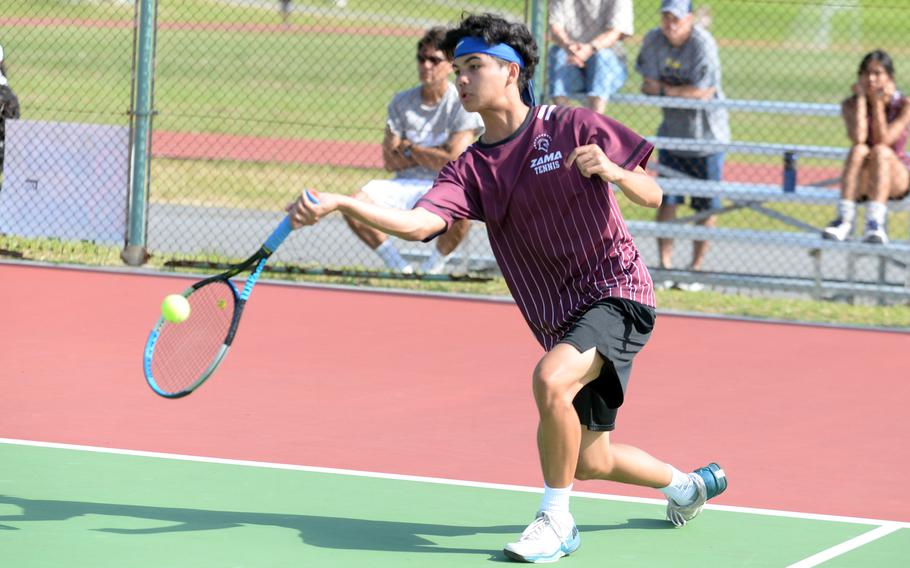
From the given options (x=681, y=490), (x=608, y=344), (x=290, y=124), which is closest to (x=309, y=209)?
(x=608, y=344)

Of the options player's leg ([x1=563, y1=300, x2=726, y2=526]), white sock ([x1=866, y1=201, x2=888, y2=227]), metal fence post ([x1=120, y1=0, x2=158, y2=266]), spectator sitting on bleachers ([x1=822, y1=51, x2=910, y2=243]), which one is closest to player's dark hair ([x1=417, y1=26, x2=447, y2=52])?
metal fence post ([x1=120, y1=0, x2=158, y2=266])

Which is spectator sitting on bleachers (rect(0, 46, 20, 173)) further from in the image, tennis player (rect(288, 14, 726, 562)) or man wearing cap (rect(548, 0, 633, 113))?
tennis player (rect(288, 14, 726, 562))

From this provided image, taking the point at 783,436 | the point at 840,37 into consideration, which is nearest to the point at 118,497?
the point at 783,436

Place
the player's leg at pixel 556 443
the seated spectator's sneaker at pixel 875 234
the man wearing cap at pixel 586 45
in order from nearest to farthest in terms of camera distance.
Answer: the player's leg at pixel 556 443, the seated spectator's sneaker at pixel 875 234, the man wearing cap at pixel 586 45

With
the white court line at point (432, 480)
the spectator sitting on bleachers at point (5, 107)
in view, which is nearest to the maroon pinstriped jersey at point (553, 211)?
the white court line at point (432, 480)

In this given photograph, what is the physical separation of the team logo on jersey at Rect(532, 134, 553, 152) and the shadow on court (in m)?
1.33

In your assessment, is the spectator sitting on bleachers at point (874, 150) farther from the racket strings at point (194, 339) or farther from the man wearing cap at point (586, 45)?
the racket strings at point (194, 339)

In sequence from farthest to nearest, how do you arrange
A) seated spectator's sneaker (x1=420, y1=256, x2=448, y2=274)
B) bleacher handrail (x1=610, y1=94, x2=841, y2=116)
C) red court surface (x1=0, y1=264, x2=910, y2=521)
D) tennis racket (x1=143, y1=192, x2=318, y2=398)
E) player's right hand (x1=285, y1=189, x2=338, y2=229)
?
bleacher handrail (x1=610, y1=94, x2=841, y2=116) → seated spectator's sneaker (x1=420, y1=256, x2=448, y2=274) → red court surface (x1=0, y1=264, x2=910, y2=521) → tennis racket (x1=143, y1=192, x2=318, y2=398) → player's right hand (x1=285, y1=189, x2=338, y2=229)

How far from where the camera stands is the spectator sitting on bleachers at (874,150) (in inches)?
431

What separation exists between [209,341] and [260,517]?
65 centimetres

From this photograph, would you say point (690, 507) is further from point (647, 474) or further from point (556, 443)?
point (556, 443)

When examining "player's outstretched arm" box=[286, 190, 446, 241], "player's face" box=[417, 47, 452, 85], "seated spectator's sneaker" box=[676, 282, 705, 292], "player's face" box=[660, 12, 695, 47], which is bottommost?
"seated spectator's sneaker" box=[676, 282, 705, 292]

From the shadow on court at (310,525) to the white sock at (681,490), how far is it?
0.48 ft

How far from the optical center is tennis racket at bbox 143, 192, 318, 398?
18.8 ft
